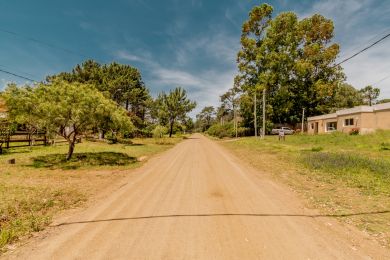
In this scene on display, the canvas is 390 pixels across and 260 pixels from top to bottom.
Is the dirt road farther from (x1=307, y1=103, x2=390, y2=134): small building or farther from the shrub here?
(x1=307, y1=103, x2=390, y2=134): small building

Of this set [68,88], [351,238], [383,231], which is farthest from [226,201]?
[68,88]

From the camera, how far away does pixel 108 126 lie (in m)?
17.4

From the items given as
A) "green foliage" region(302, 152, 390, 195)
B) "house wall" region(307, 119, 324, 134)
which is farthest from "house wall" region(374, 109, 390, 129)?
"green foliage" region(302, 152, 390, 195)

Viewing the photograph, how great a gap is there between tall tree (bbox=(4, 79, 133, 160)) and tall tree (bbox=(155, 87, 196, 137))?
3758cm

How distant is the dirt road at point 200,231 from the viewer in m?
4.71

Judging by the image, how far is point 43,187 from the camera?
32.1 feet

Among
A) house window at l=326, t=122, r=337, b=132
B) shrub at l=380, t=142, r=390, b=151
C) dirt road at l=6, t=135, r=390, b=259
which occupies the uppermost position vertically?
house window at l=326, t=122, r=337, b=132

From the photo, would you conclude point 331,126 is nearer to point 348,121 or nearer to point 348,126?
point 348,121

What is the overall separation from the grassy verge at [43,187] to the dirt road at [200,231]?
2.54ft

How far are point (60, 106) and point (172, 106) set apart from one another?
132ft

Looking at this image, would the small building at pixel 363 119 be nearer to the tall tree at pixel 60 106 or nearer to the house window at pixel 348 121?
the house window at pixel 348 121

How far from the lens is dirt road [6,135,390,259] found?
4711 millimetres

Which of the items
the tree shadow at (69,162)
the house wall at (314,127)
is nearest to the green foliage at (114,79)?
the tree shadow at (69,162)

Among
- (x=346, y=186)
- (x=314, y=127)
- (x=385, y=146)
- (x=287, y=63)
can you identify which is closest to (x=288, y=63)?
(x=287, y=63)
